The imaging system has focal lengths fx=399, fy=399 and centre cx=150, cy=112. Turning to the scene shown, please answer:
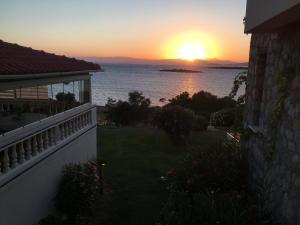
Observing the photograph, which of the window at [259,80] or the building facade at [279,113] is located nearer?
the building facade at [279,113]

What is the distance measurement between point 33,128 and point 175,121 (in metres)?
9.32

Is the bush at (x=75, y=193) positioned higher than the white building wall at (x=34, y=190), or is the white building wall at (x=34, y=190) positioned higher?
the white building wall at (x=34, y=190)

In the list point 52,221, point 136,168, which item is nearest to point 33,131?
point 52,221

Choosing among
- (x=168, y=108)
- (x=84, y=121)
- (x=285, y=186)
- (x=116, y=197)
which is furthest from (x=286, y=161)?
(x=168, y=108)

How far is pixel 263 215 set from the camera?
616 centimetres

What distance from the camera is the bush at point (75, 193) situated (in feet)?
26.8

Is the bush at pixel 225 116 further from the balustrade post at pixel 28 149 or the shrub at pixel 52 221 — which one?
the balustrade post at pixel 28 149

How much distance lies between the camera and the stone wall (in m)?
5.50

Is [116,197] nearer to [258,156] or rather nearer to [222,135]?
[258,156]

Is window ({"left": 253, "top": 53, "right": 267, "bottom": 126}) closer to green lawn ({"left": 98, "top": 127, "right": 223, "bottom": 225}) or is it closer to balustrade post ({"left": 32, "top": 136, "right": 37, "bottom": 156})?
green lawn ({"left": 98, "top": 127, "right": 223, "bottom": 225})

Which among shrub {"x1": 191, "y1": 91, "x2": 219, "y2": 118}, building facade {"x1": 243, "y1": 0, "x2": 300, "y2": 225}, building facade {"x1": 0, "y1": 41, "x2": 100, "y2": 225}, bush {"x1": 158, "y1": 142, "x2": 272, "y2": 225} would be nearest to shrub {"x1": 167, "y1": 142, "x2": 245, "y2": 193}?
bush {"x1": 158, "y1": 142, "x2": 272, "y2": 225}

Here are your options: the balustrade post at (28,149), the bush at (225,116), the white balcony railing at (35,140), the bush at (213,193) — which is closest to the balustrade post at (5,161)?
the white balcony railing at (35,140)

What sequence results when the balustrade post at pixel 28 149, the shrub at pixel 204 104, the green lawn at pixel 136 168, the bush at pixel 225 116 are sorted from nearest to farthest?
1. the balustrade post at pixel 28 149
2. the green lawn at pixel 136 168
3. the bush at pixel 225 116
4. the shrub at pixel 204 104

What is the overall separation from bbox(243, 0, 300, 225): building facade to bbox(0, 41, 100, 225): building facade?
12.1 ft
